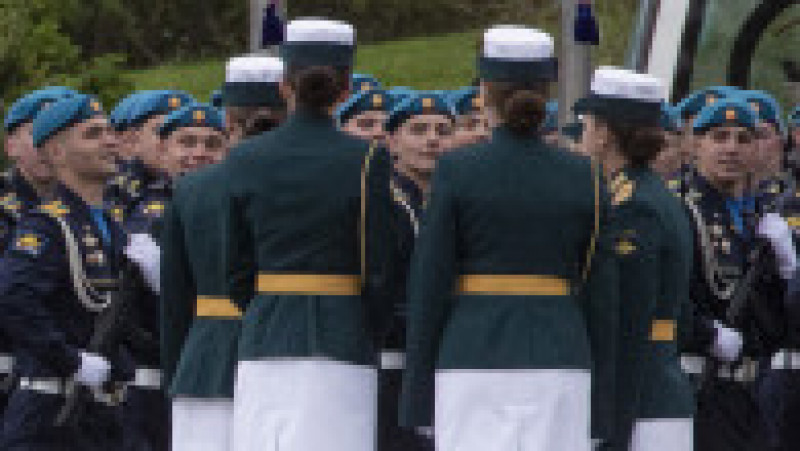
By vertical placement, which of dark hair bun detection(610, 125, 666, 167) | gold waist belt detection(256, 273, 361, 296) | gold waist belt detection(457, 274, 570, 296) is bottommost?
gold waist belt detection(256, 273, 361, 296)

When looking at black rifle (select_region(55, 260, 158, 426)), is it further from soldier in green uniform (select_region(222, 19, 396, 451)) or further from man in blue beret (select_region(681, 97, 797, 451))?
man in blue beret (select_region(681, 97, 797, 451))

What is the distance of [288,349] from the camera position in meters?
7.63

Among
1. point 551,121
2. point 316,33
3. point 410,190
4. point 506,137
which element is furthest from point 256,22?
point 506,137

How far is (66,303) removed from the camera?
9.72m

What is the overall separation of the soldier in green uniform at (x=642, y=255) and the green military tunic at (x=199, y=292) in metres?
1.31

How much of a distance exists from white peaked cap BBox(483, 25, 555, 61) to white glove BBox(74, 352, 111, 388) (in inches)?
Result: 108

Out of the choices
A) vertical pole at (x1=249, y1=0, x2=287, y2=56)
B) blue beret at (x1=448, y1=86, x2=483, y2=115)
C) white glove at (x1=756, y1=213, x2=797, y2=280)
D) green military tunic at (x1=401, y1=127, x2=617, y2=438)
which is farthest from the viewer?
vertical pole at (x1=249, y1=0, x2=287, y2=56)

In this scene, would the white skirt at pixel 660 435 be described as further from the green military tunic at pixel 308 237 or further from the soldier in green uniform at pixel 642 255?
the green military tunic at pixel 308 237

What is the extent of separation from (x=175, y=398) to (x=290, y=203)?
1.15 meters

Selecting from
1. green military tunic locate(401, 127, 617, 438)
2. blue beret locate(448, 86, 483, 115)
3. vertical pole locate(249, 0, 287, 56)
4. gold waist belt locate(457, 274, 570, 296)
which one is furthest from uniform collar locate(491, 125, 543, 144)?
vertical pole locate(249, 0, 287, 56)

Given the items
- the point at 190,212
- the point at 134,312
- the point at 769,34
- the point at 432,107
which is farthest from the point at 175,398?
the point at 769,34

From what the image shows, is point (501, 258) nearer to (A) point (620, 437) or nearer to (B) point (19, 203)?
(A) point (620, 437)

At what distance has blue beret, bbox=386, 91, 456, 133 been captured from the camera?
10.3m

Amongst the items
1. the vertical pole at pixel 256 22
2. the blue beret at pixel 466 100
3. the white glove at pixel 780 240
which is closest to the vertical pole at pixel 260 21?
the vertical pole at pixel 256 22
